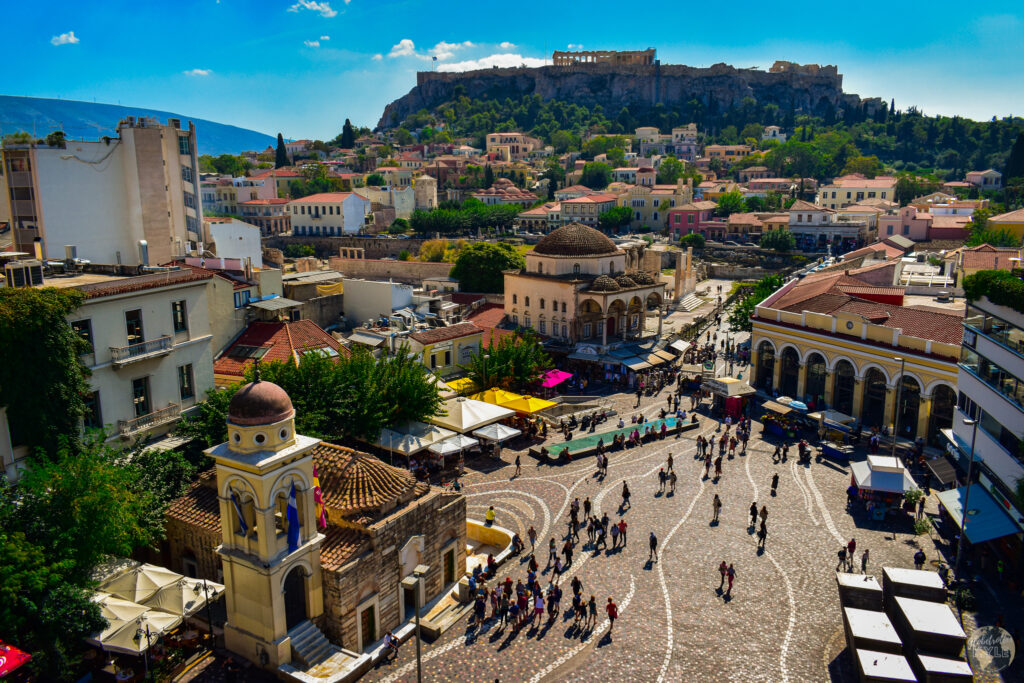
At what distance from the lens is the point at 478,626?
19.8 m

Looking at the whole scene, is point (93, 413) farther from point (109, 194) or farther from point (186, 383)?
point (109, 194)

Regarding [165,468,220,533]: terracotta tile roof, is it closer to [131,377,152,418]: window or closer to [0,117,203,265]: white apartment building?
[131,377,152,418]: window

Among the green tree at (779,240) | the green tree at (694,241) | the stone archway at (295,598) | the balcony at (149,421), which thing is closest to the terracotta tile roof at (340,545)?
the stone archway at (295,598)

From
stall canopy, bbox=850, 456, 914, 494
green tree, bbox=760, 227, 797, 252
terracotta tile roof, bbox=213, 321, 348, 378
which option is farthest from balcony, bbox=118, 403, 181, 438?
green tree, bbox=760, 227, 797, 252

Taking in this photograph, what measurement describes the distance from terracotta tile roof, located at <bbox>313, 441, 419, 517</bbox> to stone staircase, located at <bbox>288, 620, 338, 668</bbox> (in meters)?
2.80

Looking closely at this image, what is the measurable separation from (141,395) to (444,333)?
18450mm

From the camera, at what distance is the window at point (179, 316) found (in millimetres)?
26188

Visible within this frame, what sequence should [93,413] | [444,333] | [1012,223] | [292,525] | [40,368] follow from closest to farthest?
[292,525]
[40,368]
[93,413]
[444,333]
[1012,223]

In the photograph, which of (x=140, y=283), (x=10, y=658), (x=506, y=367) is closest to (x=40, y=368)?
(x=140, y=283)

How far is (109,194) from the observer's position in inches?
1587

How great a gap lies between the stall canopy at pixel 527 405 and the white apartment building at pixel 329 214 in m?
78.4

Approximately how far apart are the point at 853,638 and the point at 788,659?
5.26 ft

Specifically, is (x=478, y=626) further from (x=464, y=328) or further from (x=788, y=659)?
(x=464, y=328)

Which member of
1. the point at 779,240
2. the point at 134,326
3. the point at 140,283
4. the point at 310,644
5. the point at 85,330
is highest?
the point at 140,283
